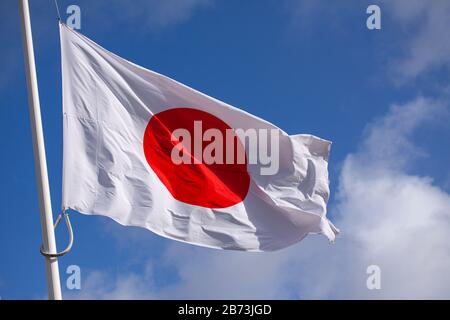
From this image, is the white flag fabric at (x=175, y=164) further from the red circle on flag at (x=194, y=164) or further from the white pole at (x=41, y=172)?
the white pole at (x=41, y=172)

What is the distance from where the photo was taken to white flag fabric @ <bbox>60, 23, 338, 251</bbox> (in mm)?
18156

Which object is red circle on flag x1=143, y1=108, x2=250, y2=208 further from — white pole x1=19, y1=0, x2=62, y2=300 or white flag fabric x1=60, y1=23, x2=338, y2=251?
white pole x1=19, y1=0, x2=62, y2=300

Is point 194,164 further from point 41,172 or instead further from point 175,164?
point 41,172

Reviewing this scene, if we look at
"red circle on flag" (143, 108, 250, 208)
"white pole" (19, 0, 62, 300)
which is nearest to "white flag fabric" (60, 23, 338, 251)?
"red circle on flag" (143, 108, 250, 208)

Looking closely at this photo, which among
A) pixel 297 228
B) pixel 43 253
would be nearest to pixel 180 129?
pixel 297 228

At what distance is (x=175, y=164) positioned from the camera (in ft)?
64.5

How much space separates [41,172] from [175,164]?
14.4 feet

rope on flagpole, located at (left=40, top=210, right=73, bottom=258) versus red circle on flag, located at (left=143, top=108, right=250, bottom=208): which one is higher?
red circle on flag, located at (left=143, top=108, right=250, bottom=208)

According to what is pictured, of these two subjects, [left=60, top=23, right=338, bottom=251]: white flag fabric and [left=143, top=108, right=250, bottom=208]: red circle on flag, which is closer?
[left=60, top=23, right=338, bottom=251]: white flag fabric

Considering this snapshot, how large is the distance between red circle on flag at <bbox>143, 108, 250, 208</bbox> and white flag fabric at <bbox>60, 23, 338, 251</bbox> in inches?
0.9

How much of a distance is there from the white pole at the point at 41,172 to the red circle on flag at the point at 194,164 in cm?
345

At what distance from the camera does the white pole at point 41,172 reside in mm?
15531

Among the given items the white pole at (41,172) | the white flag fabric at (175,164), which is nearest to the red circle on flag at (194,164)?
the white flag fabric at (175,164)
